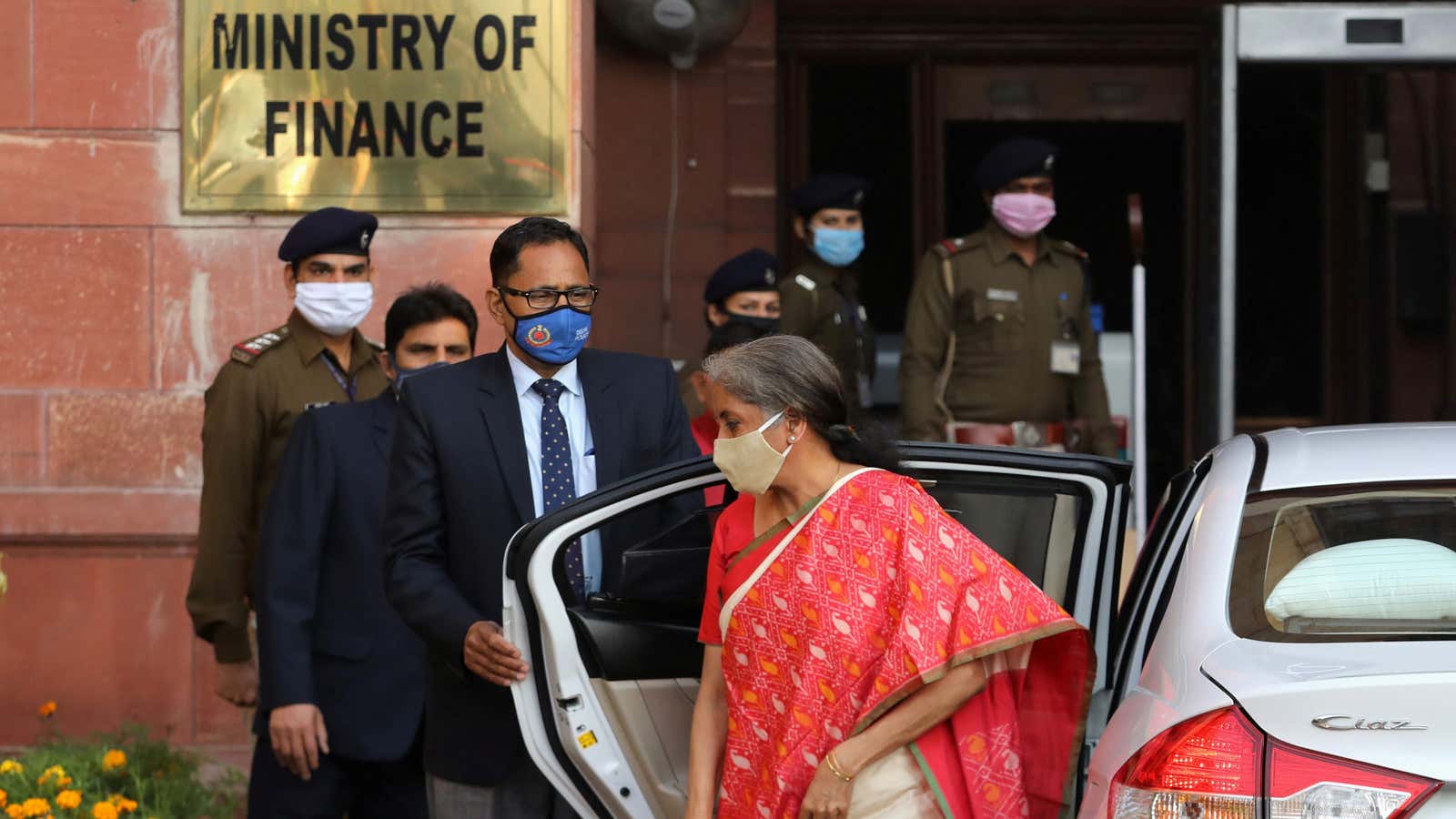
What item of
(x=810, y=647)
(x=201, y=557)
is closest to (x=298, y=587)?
(x=201, y=557)

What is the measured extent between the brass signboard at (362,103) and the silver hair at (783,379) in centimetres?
389

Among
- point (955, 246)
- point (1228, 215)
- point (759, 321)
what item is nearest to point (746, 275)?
point (759, 321)

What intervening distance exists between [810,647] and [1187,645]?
1.99ft

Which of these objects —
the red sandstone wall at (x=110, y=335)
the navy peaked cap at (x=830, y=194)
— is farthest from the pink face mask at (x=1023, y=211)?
the red sandstone wall at (x=110, y=335)

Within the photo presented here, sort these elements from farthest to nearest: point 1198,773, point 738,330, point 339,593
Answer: point 738,330, point 339,593, point 1198,773

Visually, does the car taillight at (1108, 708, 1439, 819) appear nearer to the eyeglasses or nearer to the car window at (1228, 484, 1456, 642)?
the car window at (1228, 484, 1456, 642)

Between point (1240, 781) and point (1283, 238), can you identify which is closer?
point (1240, 781)

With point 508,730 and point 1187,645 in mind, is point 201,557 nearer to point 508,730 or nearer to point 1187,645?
point 508,730

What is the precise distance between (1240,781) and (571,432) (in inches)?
66.6

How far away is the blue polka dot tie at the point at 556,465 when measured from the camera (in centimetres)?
381

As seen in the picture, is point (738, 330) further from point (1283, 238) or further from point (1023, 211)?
point (1283, 238)

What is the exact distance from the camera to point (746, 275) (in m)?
6.65

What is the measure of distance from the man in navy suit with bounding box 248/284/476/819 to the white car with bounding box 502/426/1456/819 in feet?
3.25

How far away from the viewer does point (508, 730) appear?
382 centimetres
